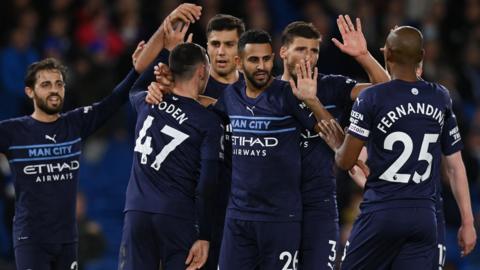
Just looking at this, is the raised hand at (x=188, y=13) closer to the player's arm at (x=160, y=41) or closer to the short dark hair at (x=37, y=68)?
the player's arm at (x=160, y=41)

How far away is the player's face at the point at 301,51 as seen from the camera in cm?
905

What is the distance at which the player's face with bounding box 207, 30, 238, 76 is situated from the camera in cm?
984

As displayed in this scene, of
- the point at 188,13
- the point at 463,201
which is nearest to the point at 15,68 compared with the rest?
the point at 188,13

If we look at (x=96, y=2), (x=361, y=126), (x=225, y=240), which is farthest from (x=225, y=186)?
(x=96, y=2)

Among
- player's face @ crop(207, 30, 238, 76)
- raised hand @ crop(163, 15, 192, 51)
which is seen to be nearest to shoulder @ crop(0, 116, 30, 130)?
raised hand @ crop(163, 15, 192, 51)

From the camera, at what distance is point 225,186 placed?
30.9 ft

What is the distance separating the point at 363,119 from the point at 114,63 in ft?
26.6

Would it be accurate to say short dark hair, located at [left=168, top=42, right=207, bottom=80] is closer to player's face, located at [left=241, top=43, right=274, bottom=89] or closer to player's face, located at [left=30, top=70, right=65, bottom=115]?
player's face, located at [left=241, top=43, right=274, bottom=89]

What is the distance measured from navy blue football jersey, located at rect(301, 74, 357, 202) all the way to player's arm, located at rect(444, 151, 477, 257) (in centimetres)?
106

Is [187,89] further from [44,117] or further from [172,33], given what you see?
[44,117]

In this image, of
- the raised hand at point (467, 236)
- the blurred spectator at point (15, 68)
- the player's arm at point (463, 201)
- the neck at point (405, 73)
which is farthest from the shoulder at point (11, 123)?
the blurred spectator at point (15, 68)

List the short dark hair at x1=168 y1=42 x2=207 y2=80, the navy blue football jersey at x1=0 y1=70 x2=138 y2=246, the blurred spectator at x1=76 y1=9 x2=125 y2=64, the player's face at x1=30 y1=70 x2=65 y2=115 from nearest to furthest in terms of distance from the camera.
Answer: the short dark hair at x1=168 y1=42 x2=207 y2=80 → the navy blue football jersey at x1=0 y1=70 x2=138 y2=246 → the player's face at x1=30 y1=70 x2=65 y2=115 → the blurred spectator at x1=76 y1=9 x2=125 y2=64

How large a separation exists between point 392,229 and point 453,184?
784mm

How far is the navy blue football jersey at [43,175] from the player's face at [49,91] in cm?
14
